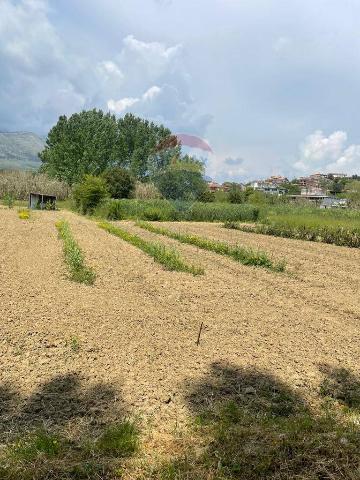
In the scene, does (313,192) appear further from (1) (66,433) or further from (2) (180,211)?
(1) (66,433)

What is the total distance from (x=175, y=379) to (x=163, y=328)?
4.80ft

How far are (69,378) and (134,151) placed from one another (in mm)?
64868

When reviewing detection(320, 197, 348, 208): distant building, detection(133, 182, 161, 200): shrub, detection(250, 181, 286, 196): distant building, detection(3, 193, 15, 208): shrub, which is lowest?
detection(3, 193, 15, 208): shrub

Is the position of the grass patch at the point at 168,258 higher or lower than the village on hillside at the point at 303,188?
lower

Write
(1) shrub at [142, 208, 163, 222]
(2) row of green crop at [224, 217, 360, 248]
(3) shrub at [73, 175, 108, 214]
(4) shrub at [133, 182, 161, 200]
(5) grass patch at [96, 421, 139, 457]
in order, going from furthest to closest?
(4) shrub at [133, 182, 161, 200] → (3) shrub at [73, 175, 108, 214] → (1) shrub at [142, 208, 163, 222] → (2) row of green crop at [224, 217, 360, 248] → (5) grass patch at [96, 421, 139, 457]

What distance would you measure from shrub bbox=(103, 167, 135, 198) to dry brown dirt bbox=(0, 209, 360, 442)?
40.3 metres

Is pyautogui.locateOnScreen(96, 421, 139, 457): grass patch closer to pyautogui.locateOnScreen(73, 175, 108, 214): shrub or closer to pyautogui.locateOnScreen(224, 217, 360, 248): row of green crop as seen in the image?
pyautogui.locateOnScreen(224, 217, 360, 248): row of green crop

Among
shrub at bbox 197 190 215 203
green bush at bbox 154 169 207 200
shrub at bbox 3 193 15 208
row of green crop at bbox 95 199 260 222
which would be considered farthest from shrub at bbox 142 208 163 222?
shrub at bbox 197 190 215 203

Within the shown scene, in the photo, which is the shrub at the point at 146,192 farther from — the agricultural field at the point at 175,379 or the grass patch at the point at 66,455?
the grass patch at the point at 66,455

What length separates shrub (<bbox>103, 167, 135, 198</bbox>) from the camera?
164 feet

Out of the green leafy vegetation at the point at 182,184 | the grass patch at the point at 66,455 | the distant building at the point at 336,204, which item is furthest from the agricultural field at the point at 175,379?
the distant building at the point at 336,204

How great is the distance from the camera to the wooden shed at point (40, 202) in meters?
35.7

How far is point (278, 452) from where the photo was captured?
2.93 meters

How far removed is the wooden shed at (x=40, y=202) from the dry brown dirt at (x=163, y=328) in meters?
27.0
